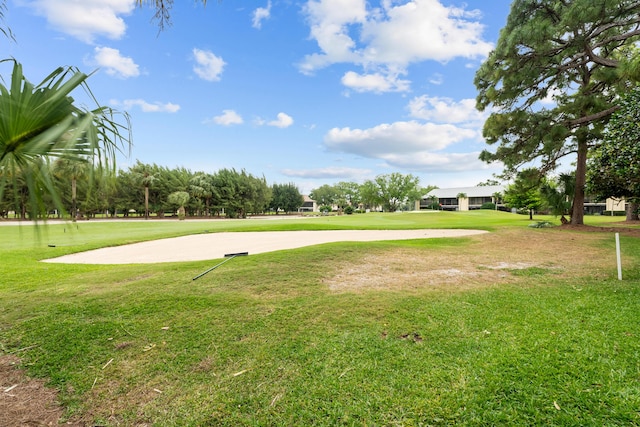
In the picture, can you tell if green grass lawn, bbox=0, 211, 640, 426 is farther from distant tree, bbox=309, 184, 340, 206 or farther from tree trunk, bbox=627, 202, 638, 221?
distant tree, bbox=309, 184, 340, 206

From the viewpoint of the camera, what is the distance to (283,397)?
207 cm

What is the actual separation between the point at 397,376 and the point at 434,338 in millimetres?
771

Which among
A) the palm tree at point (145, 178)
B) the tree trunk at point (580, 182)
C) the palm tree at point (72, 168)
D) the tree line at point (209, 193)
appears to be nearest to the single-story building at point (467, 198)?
the tree line at point (209, 193)

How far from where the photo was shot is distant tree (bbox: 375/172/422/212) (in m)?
55.4

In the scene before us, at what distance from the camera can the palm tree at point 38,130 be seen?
164cm

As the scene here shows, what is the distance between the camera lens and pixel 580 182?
1459 cm

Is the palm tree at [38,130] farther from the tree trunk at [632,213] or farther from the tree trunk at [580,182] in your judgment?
the tree trunk at [632,213]

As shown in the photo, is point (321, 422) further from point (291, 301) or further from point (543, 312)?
point (543, 312)

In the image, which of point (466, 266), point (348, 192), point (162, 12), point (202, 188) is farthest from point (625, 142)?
point (348, 192)

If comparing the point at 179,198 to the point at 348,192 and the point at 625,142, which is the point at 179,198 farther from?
the point at 348,192

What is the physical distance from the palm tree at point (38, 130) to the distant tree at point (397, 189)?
5628 cm

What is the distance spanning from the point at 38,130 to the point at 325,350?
8.55 ft

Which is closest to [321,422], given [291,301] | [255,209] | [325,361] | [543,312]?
[325,361]

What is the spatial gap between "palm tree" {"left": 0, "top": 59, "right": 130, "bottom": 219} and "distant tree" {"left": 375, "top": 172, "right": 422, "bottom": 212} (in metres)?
56.3
